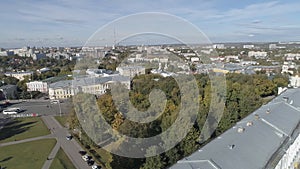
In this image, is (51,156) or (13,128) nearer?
(51,156)

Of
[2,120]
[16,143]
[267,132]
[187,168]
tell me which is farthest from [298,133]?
[2,120]

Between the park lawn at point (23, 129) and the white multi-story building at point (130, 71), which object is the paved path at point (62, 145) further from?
the white multi-story building at point (130, 71)

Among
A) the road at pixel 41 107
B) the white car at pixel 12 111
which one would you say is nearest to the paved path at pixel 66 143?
the road at pixel 41 107

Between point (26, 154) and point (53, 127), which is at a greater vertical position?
point (26, 154)

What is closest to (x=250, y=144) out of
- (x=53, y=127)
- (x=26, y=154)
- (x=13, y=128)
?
(x=26, y=154)

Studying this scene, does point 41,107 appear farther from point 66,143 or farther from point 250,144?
point 250,144

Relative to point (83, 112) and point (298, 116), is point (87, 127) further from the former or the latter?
point (298, 116)

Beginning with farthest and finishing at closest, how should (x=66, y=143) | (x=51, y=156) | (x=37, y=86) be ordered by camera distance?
(x=37, y=86) < (x=66, y=143) < (x=51, y=156)
